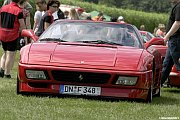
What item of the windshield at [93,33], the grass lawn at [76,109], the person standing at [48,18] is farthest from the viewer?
the person standing at [48,18]

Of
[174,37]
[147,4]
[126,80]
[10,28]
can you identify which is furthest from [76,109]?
[147,4]

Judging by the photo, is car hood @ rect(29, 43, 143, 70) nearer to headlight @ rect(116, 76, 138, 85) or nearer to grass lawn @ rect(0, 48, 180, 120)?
headlight @ rect(116, 76, 138, 85)

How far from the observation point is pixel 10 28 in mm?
13383

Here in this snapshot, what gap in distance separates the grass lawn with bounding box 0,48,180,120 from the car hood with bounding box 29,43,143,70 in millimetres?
533

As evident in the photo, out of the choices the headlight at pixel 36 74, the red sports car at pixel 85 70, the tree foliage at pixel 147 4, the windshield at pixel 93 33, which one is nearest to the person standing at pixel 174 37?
the windshield at pixel 93 33

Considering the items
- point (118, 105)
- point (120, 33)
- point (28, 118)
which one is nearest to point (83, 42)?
point (120, 33)

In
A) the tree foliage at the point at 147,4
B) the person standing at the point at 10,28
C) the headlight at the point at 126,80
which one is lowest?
the tree foliage at the point at 147,4

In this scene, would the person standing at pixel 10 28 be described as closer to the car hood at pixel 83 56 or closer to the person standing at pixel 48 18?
the person standing at pixel 48 18

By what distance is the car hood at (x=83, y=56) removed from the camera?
956 cm

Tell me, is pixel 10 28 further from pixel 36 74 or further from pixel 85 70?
pixel 85 70

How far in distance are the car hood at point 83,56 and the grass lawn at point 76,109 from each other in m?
0.53

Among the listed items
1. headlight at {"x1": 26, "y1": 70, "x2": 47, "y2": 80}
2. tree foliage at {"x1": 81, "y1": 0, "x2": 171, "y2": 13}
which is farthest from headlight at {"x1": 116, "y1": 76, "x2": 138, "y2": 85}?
tree foliage at {"x1": 81, "y1": 0, "x2": 171, "y2": 13}

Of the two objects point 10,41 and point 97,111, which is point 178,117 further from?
point 10,41

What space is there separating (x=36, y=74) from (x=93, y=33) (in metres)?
1.66
